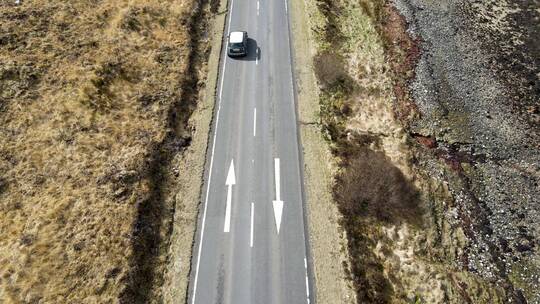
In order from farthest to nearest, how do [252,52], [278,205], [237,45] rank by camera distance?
[252,52]
[237,45]
[278,205]

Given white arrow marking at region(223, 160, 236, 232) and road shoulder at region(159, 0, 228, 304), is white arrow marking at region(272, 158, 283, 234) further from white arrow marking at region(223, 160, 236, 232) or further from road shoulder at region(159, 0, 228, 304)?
road shoulder at region(159, 0, 228, 304)

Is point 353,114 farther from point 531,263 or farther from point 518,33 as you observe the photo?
point 518,33

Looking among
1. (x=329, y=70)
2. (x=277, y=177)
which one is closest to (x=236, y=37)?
(x=329, y=70)

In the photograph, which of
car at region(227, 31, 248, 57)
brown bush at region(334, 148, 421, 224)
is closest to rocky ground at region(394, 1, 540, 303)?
brown bush at region(334, 148, 421, 224)

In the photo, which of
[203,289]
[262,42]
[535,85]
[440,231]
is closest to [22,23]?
[262,42]

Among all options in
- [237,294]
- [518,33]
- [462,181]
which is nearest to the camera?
[237,294]

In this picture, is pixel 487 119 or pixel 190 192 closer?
pixel 190 192

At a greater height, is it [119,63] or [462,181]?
[119,63]

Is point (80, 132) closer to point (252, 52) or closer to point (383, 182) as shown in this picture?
point (252, 52)
